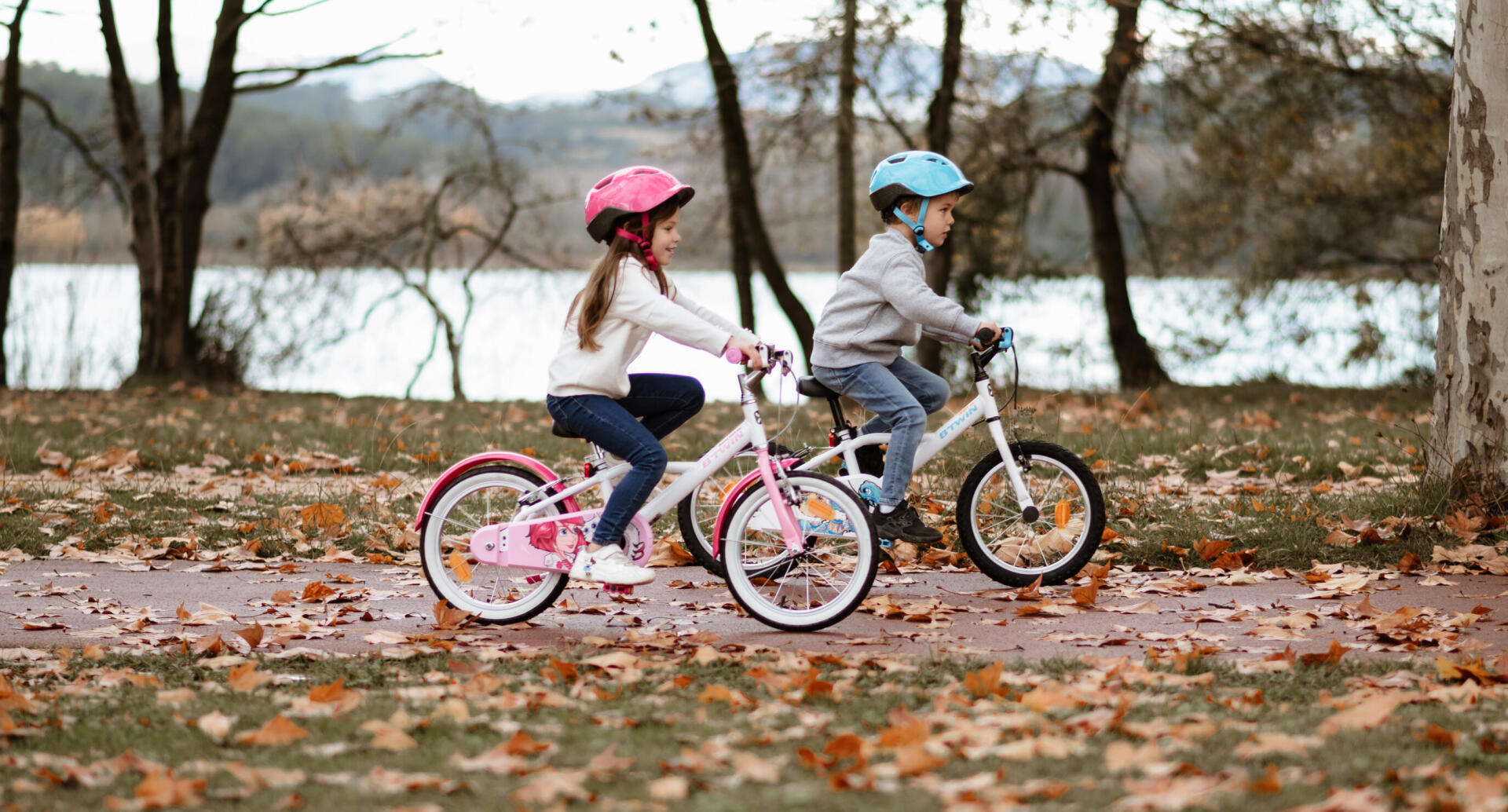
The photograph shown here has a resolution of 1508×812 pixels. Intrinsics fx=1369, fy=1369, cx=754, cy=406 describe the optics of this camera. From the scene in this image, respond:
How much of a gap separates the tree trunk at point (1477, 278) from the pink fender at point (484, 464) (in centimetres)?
432

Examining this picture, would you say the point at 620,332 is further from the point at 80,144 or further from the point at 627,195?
the point at 80,144

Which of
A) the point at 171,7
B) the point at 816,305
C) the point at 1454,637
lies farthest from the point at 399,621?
the point at 816,305

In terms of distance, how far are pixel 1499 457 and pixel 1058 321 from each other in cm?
1322

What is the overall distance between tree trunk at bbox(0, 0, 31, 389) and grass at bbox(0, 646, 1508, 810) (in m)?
15.8

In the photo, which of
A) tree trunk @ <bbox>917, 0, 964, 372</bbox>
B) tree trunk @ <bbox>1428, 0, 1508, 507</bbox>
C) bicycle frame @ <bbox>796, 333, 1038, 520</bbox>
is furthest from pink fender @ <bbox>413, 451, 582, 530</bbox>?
tree trunk @ <bbox>917, 0, 964, 372</bbox>

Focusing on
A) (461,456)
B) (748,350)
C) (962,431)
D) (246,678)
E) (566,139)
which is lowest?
(246,678)

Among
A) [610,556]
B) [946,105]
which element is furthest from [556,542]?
[946,105]

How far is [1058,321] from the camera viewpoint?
64.4ft

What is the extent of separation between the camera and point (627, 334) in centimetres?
510

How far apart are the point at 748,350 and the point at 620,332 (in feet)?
1.80

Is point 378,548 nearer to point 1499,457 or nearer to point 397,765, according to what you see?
point 397,765

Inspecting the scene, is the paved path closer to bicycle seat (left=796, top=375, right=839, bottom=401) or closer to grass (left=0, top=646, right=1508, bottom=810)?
grass (left=0, top=646, right=1508, bottom=810)

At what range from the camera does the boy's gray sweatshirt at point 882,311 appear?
5.68m

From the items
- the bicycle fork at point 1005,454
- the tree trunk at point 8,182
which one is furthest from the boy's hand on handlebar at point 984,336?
the tree trunk at point 8,182
